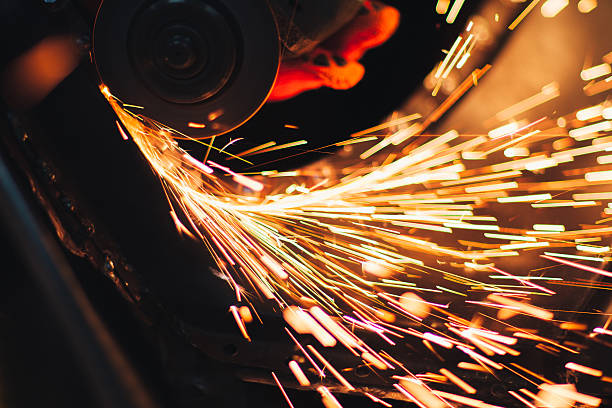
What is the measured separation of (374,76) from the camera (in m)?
1.28

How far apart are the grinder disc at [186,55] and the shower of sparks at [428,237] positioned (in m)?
0.16

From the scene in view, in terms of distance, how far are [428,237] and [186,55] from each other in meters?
0.87

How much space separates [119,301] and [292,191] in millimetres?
605

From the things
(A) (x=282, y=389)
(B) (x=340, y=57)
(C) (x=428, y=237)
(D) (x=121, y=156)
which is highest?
(B) (x=340, y=57)

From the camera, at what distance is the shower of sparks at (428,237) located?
A: 4.15ft

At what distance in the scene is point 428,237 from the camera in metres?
1.33

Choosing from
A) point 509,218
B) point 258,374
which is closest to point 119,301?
point 258,374

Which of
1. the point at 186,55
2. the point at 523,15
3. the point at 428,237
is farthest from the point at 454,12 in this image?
the point at 186,55

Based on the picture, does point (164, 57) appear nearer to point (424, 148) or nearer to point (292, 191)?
point (292, 191)

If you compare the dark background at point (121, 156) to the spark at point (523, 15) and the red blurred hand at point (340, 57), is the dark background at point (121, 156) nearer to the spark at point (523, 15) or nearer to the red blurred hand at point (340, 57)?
the red blurred hand at point (340, 57)

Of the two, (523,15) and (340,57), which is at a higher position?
(523,15)

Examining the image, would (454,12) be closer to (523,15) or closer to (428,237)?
(523,15)

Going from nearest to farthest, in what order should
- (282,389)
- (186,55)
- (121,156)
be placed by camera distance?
1. (186,55)
2. (121,156)
3. (282,389)

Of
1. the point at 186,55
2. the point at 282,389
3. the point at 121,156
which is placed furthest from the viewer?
the point at 282,389
